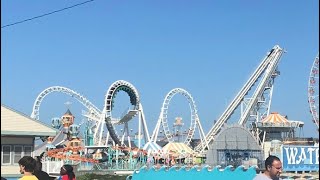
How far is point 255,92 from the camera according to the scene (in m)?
57.4

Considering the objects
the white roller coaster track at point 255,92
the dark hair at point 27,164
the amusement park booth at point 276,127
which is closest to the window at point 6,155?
the dark hair at point 27,164

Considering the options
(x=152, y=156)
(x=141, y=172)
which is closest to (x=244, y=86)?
(x=152, y=156)

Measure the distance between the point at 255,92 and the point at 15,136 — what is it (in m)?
42.1

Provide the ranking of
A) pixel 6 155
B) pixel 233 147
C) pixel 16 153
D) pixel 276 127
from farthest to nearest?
pixel 276 127
pixel 233 147
pixel 16 153
pixel 6 155

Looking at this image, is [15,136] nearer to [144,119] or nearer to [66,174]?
[66,174]

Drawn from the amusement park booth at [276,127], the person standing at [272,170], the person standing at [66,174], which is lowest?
the person standing at [66,174]

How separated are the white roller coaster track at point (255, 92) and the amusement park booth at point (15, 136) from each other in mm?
37282

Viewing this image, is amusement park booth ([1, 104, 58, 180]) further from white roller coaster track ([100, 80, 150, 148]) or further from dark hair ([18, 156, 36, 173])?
white roller coaster track ([100, 80, 150, 148])

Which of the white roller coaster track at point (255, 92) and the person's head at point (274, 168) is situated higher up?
the white roller coaster track at point (255, 92)

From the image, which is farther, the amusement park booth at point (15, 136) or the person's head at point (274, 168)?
the amusement park booth at point (15, 136)

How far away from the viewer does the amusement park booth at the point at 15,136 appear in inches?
694

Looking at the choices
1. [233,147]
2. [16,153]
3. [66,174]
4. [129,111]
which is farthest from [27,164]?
[129,111]

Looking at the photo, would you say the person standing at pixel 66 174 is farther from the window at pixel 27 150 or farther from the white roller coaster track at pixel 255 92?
the white roller coaster track at pixel 255 92

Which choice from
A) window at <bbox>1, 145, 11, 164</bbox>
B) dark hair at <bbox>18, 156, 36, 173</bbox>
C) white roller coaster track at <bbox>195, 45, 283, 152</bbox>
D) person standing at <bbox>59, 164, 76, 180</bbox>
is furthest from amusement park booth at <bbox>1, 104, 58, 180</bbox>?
white roller coaster track at <bbox>195, 45, 283, 152</bbox>
